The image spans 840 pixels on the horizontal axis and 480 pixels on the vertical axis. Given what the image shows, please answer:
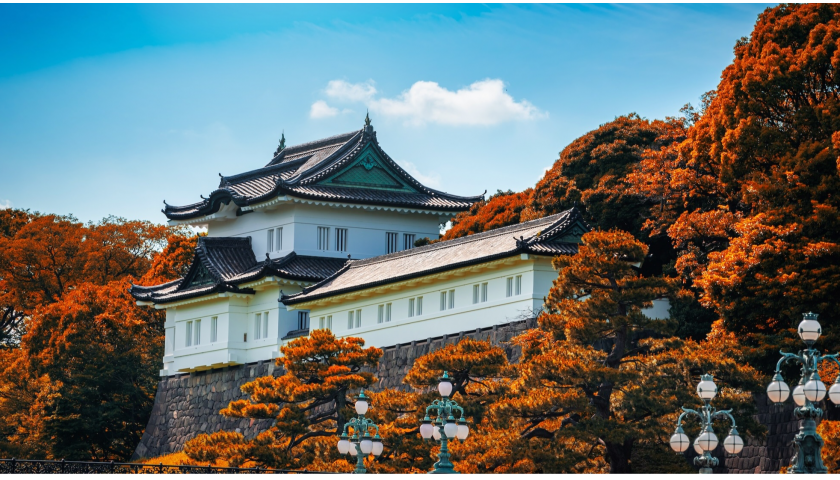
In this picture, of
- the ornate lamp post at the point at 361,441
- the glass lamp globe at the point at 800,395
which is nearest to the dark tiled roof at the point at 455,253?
the ornate lamp post at the point at 361,441

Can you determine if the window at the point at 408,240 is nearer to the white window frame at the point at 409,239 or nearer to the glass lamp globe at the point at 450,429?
the white window frame at the point at 409,239

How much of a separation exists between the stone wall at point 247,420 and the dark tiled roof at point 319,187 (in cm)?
730

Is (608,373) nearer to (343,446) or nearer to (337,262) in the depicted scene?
(343,446)

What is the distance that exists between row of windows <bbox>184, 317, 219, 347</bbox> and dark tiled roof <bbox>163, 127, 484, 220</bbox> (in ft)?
16.5

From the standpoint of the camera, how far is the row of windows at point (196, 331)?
45781 mm

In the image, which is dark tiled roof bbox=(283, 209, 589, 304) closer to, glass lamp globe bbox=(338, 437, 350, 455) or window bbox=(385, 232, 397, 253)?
window bbox=(385, 232, 397, 253)

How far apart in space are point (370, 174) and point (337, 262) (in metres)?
4.76

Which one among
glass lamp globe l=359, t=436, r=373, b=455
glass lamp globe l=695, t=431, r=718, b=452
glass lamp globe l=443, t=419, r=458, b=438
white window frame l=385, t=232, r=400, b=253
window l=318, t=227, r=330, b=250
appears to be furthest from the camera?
white window frame l=385, t=232, r=400, b=253

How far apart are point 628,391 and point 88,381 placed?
2812cm

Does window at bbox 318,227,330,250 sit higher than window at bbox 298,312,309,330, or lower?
higher

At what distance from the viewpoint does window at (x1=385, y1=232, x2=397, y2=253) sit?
162 ft

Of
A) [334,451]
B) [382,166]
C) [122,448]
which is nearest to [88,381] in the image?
[122,448]

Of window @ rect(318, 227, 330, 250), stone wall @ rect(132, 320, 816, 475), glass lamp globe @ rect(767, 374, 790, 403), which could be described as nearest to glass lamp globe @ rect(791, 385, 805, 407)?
glass lamp globe @ rect(767, 374, 790, 403)

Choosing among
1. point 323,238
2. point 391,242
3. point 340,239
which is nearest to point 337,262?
point 323,238
